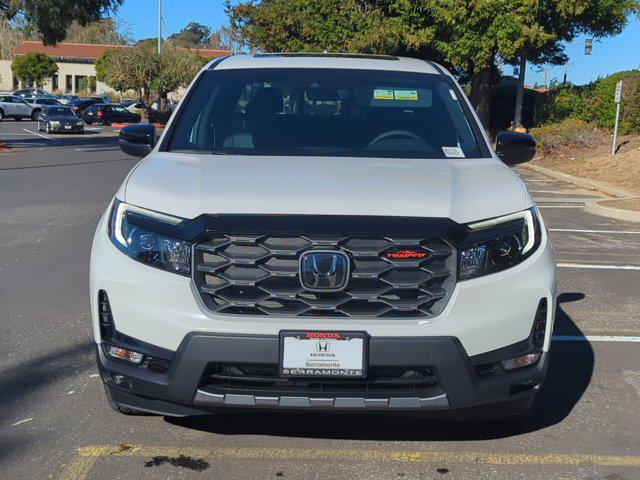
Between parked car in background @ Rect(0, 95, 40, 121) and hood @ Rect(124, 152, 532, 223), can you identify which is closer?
hood @ Rect(124, 152, 532, 223)

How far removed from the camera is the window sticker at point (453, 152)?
14.8 feet

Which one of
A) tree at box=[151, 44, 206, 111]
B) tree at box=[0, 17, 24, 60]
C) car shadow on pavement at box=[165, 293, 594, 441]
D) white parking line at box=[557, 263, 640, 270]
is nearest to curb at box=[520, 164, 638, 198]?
white parking line at box=[557, 263, 640, 270]

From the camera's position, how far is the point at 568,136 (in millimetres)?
25047

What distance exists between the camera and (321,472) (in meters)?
3.64

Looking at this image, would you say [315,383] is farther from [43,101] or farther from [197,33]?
[197,33]

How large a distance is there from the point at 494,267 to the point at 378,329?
0.59 m

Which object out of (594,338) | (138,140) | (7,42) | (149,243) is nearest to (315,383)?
(149,243)

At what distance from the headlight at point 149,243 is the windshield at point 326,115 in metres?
1.00

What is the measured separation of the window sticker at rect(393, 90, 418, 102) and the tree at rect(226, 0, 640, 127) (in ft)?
76.3

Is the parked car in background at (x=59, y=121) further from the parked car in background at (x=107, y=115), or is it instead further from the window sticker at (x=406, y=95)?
the window sticker at (x=406, y=95)

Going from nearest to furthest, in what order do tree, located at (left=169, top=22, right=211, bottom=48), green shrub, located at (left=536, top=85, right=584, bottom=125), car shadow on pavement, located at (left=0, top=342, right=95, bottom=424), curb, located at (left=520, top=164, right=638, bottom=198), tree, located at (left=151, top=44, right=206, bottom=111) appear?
car shadow on pavement, located at (left=0, top=342, right=95, bottom=424) < curb, located at (left=520, top=164, right=638, bottom=198) < green shrub, located at (left=536, top=85, right=584, bottom=125) < tree, located at (left=151, top=44, right=206, bottom=111) < tree, located at (left=169, top=22, right=211, bottom=48)

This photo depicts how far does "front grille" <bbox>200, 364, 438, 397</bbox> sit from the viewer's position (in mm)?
3367

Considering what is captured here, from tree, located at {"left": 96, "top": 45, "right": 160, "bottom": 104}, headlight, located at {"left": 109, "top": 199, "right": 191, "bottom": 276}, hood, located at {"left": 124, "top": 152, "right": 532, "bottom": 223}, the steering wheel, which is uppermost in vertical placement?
tree, located at {"left": 96, "top": 45, "right": 160, "bottom": 104}

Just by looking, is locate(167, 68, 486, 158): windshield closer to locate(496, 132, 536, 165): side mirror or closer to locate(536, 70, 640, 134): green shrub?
locate(496, 132, 536, 165): side mirror
